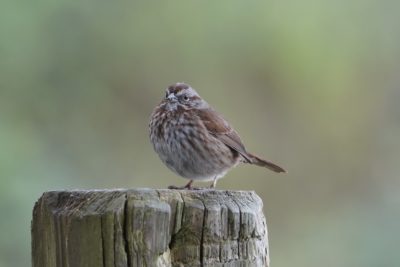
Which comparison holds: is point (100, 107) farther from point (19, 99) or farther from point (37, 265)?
point (37, 265)

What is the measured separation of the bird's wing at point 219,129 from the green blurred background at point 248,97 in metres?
2.00

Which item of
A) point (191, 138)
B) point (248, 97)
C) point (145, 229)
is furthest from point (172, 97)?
point (248, 97)

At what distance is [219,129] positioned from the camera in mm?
6238

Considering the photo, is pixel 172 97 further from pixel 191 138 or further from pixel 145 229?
pixel 145 229

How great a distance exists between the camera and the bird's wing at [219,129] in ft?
20.4

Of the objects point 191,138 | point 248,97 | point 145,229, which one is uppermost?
point 145,229

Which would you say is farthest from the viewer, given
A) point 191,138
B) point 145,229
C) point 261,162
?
point 261,162

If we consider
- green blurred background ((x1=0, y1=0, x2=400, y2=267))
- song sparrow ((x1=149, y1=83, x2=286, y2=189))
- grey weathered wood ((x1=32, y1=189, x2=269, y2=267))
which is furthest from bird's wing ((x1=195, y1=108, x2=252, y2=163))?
grey weathered wood ((x1=32, y1=189, x2=269, y2=267))

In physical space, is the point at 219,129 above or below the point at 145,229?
below

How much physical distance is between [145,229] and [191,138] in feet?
10.3

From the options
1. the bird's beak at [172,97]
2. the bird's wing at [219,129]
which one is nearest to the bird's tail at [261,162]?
the bird's wing at [219,129]

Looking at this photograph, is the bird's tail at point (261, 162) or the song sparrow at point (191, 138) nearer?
the song sparrow at point (191, 138)

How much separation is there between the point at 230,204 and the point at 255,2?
6.78 meters

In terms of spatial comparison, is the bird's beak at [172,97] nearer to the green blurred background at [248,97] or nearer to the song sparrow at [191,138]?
the song sparrow at [191,138]
